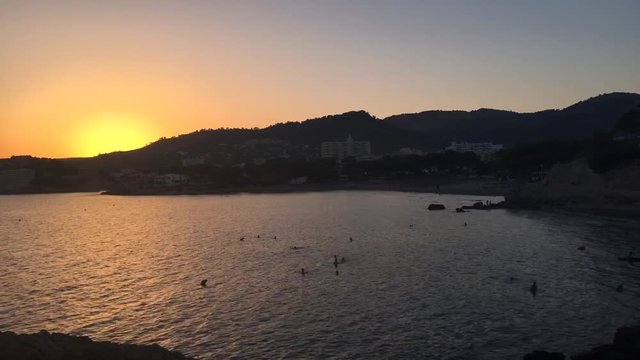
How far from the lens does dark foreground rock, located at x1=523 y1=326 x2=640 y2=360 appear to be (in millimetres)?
21172

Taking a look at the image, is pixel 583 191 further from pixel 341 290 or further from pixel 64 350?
pixel 64 350

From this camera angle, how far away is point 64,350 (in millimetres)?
15844

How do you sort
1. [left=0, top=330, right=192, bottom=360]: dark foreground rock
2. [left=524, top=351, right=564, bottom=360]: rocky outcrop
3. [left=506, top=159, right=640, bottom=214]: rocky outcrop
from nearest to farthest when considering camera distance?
[left=0, top=330, right=192, bottom=360]: dark foreground rock, [left=524, top=351, right=564, bottom=360]: rocky outcrop, [left=506, top=159, right=640, bottom=214]: rocky outcrop

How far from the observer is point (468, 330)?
28.4 metres

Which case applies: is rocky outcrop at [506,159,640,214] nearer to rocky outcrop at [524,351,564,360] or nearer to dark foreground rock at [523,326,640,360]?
dark foreground rock at [523,326,640,360]

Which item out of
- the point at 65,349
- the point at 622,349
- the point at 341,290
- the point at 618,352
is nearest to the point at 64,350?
the point at 65,349

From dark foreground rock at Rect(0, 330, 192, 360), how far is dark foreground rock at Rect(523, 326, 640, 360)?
15320 millimetres

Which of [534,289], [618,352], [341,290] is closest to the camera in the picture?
[618,352]

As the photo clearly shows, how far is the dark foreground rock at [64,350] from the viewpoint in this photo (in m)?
15.3

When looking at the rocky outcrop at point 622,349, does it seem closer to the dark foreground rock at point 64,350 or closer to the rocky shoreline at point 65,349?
Result: the rocky shoreline at point 65,349

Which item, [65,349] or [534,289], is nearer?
[65,349]

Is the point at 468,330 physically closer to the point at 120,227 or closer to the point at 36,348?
the point at 36,348

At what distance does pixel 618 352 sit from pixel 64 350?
67.0 ft

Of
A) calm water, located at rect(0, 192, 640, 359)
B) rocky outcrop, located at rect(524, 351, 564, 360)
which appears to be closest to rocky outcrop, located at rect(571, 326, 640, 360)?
rocky outcrop, located at rect(524, 351, 564, 360)
